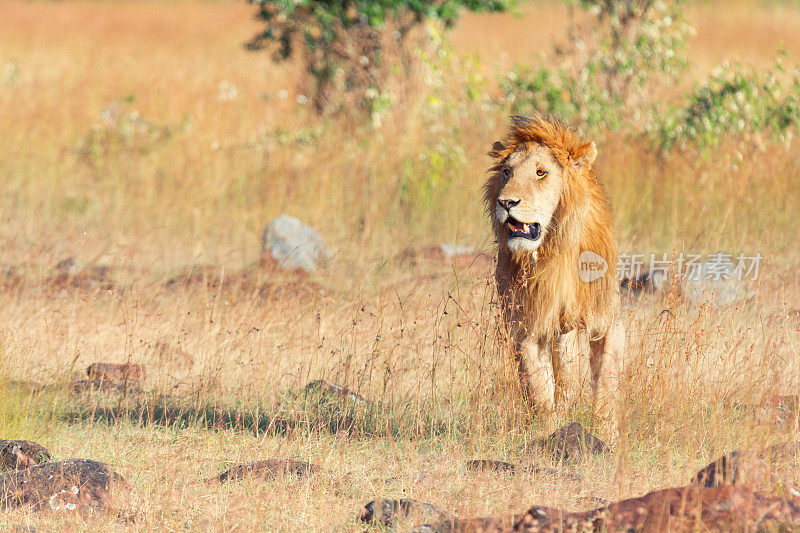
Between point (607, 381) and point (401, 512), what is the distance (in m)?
1.70

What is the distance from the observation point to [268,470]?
4.59 metres

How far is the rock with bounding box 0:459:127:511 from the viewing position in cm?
419

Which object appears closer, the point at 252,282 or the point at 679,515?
the point at 679,515

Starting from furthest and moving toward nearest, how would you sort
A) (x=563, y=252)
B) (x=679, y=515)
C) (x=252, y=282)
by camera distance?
(x=252, y=282) → (x=563, y=252) → (x=679, y=515)

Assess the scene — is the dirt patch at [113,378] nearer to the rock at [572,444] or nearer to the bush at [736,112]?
the rock at [572,444]

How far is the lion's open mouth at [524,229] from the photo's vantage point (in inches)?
186

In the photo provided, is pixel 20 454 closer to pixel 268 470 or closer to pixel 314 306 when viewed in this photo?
pixel 268 470

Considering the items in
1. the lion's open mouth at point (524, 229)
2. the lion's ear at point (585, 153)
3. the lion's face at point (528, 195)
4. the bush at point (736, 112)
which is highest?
the bush at point (736, 112)

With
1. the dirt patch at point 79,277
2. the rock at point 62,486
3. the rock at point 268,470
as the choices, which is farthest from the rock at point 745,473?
the dirt patch at point 79,277

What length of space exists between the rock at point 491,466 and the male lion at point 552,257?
1.88ft

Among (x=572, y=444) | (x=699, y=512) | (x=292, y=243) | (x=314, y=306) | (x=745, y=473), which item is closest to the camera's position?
(x=699, y=512)

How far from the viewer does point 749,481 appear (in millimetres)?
3816

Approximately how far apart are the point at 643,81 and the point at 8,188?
6960 mm

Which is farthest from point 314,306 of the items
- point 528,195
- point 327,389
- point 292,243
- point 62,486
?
point 62,486
